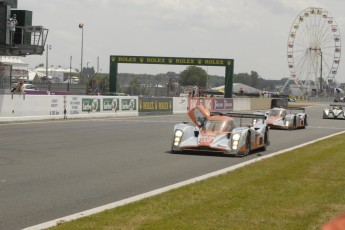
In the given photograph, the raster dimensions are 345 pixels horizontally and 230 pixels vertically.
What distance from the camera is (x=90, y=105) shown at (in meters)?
34.3

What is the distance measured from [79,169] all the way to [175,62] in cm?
5181

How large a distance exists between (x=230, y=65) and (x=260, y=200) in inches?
2102

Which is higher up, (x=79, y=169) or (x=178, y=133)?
(x=178, y=133)

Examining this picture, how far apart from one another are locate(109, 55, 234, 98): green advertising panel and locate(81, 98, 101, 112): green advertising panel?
28.0m

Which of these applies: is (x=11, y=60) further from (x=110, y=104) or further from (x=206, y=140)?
(x=206, y=140)

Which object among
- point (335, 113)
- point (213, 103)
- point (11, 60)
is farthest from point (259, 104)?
point (11, 60)

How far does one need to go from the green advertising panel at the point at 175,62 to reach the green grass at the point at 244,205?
1949 inches

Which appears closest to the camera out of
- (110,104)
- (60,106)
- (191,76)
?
(60,106)

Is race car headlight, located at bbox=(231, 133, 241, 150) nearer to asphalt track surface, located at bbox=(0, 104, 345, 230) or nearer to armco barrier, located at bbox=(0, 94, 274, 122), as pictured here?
asphalt track surface, located at bbox=(0, 104, 345, 230)

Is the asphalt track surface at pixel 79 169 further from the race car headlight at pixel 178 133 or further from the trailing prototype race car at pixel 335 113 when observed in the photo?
the trailing prototype race car at pixel 335 113

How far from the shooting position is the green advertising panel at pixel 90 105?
111ft

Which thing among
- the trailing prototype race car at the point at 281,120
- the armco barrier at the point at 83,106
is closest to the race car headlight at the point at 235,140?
the trailing prototype race car at the point at 281,120

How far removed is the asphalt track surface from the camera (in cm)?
835

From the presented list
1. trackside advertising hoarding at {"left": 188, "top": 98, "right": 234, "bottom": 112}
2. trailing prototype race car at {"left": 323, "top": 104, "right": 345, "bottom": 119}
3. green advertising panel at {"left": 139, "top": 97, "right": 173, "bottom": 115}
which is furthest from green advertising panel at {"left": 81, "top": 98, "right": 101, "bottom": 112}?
trailing prototype race car at {"left": 323, "top": 104, "right": 345, "bottom": 119}
